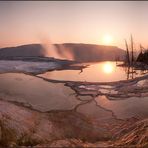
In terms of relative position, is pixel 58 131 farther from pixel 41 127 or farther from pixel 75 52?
pixel 75 52

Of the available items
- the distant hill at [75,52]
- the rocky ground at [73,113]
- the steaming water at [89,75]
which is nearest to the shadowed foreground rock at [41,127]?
the rocky ground at [73,113]

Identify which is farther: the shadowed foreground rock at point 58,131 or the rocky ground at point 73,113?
the rocky ground at point 73,113

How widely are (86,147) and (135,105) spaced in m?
3.57

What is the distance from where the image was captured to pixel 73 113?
618 cm

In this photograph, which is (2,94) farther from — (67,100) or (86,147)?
(86,147)

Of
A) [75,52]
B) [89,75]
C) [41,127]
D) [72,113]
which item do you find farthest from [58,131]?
[75,52]

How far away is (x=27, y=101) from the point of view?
7.00 meters

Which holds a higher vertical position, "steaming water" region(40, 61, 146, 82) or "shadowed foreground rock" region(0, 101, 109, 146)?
"steaming water" region(40, 61, 146, 82)

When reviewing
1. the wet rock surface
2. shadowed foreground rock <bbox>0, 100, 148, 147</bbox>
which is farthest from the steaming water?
shadowed foreground rock <bbox>0, 100, 148, 147</bbox>

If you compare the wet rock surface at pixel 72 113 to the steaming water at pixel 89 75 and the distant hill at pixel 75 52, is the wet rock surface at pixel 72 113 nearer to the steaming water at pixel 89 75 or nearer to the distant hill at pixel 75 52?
the steaming water at pixel 89 75

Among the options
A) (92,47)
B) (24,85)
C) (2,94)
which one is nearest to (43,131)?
(2,94)

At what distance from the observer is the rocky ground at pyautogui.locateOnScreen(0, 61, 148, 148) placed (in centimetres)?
417

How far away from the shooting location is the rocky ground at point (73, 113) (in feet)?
13.7

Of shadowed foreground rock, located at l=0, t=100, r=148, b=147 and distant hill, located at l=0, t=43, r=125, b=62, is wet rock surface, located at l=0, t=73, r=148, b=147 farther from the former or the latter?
distant hill, located at l=0, t=43, r=125, b=62
